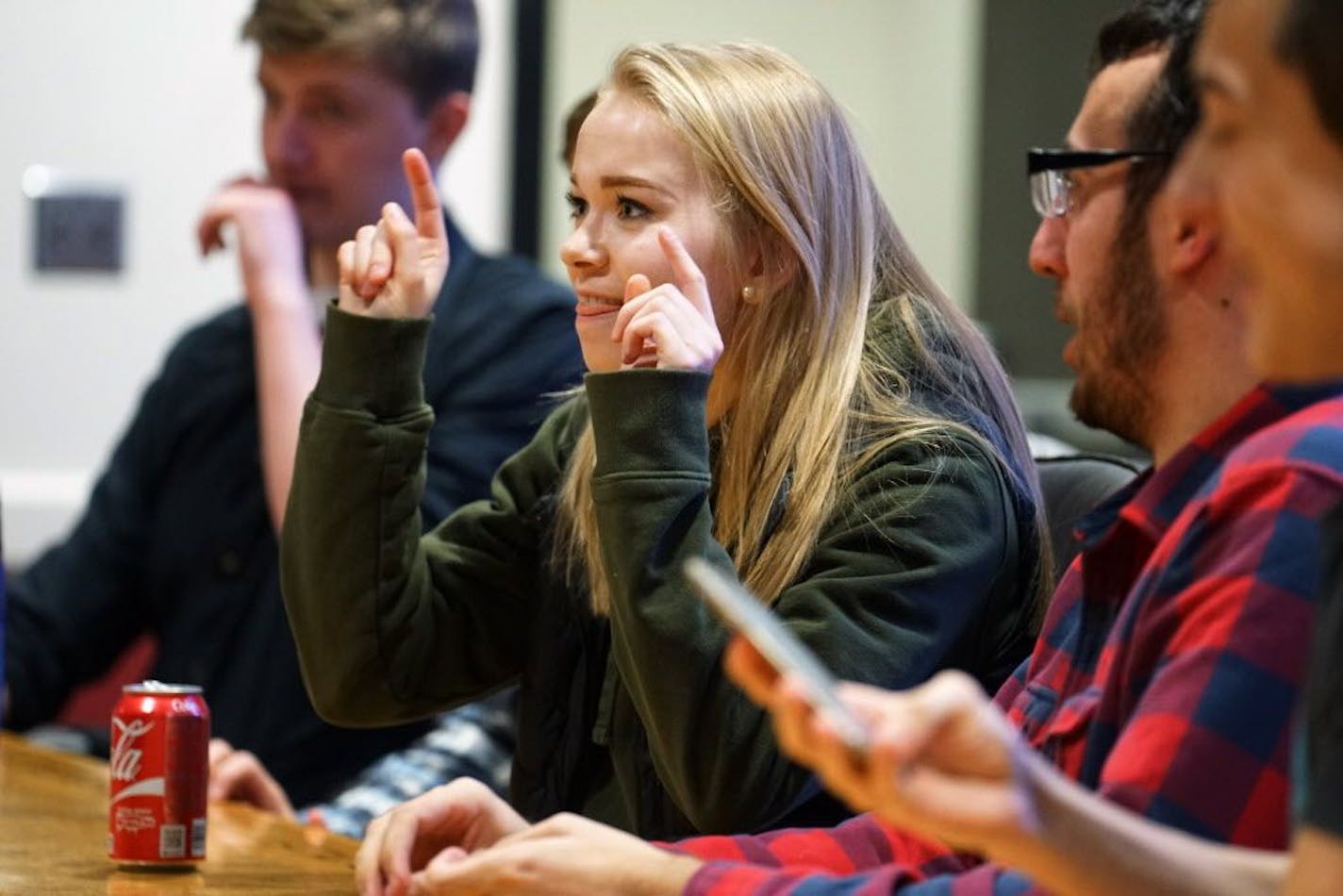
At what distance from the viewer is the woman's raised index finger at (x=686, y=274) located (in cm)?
145

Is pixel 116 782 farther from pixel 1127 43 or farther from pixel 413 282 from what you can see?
pixel 1127 43

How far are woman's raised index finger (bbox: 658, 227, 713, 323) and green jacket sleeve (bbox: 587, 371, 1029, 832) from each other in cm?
9

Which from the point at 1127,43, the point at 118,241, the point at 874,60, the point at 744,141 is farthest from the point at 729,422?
the point at 874,60

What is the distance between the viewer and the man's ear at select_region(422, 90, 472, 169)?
263 cm

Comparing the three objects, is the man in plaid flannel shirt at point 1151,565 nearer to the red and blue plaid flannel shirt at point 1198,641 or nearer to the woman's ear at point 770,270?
the red and blue plaid flannel shirt at point 1198,641

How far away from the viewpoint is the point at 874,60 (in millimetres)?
3891

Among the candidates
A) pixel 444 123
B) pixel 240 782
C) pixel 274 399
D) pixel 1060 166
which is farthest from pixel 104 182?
pixel 1060 166

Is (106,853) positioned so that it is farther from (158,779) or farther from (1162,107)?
(1162,107)

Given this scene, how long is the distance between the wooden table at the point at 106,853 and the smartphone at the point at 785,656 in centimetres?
73

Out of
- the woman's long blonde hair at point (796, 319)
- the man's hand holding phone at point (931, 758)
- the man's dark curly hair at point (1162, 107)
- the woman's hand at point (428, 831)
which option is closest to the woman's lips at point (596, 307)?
the woman's long blonde hair at point (796, 319)

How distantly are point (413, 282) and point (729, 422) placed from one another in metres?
0.30

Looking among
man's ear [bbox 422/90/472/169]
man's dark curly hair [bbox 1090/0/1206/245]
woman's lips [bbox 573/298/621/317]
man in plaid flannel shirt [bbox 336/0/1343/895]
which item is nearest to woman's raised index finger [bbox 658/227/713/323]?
woman's lips [bbox 573/298/621/317]

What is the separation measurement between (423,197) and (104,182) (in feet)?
5.89

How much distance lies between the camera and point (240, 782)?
187 centimetres
